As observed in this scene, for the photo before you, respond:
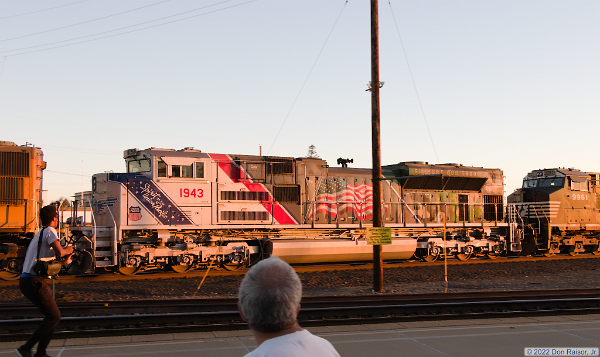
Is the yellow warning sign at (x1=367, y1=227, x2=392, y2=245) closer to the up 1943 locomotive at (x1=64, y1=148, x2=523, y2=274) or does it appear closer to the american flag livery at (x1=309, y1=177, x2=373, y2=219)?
the up 1943 locomotive at (x1=64, y1=148, x2=523, y2=274)

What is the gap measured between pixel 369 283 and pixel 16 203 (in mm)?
9756

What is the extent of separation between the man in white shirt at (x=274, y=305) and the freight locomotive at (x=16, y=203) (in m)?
13.8

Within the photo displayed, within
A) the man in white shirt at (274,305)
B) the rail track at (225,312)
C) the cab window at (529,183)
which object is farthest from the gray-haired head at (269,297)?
the cab window at (529,183)

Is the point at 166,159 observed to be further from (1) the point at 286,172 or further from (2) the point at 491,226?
(2) the point at 491,226

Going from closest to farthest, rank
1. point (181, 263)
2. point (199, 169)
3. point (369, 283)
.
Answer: point (369, 283)
point (181, 263)
point (199, 169)

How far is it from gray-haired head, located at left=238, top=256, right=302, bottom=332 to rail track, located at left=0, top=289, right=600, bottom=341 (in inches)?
222

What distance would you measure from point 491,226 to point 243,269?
10.2m

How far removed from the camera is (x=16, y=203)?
46.9ft

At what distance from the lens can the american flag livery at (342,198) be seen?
58.1 feet

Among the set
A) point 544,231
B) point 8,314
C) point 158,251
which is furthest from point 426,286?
point 544,231

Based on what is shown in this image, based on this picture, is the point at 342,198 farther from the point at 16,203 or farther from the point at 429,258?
the point at 16,203

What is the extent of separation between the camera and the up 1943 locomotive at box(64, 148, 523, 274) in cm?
1493

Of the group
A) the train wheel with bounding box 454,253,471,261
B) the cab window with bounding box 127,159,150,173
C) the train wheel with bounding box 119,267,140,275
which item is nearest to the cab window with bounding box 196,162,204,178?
the cab window with bounding box 127,159,150,173

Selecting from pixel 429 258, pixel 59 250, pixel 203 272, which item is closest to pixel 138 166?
pixel 203 272
